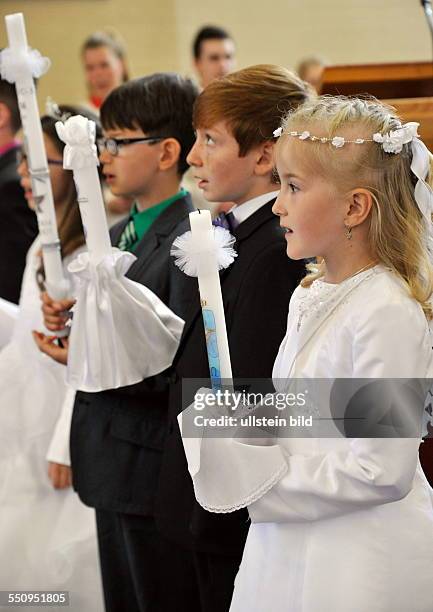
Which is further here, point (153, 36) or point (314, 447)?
point (153, 36)

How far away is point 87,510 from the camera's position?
119 inches

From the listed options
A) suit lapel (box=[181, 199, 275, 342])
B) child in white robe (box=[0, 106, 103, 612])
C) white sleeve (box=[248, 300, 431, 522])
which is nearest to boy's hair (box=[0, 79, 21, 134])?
child in white robe (box=[0, 106, 103, 612])

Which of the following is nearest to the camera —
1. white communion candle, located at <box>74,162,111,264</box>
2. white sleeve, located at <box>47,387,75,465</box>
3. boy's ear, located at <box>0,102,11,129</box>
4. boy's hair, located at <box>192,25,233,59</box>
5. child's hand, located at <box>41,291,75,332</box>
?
white communion candle, located at <box>74,162,111,264</box>

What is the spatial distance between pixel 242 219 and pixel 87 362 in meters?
0.47

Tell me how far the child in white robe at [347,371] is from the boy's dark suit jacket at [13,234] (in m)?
2.02

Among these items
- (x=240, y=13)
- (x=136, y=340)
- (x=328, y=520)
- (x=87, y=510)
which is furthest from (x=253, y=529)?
(x=240, y=13)

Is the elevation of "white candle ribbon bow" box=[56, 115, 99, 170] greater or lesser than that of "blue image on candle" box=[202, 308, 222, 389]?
greater

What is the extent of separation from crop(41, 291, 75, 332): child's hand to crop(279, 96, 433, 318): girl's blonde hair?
3.23 feet

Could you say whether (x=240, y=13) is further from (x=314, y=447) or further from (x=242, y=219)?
(x=314, y=447)

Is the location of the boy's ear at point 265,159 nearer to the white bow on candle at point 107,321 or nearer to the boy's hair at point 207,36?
the white bow on candle at point 107,321

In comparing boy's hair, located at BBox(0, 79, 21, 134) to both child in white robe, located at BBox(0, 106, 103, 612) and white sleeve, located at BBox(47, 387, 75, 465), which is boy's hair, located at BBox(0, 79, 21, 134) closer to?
child in white robe, located at BBox(0, 106, 103, 612)

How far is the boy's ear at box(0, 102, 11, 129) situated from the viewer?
3.71 meters

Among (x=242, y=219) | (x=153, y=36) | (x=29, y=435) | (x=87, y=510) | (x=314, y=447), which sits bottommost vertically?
(x=87, y=510)

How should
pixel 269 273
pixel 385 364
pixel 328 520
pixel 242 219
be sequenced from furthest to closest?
pixel 242 219, pixel 269 273, pixel 328 520, pixel 385 364
